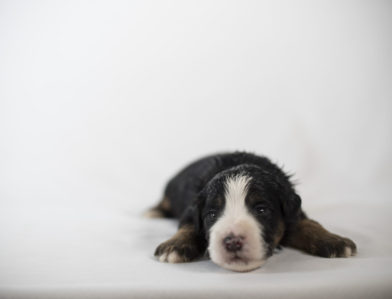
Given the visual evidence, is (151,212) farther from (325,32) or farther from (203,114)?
(325,32)

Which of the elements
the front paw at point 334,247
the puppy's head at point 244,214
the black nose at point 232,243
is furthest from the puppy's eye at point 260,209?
the front paw at point 334,247

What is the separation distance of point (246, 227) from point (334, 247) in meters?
0.71

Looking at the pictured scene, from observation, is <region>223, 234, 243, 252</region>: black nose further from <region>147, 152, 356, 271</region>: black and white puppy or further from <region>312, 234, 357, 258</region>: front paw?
<region>312, 234, 357, 258</region>: front paw

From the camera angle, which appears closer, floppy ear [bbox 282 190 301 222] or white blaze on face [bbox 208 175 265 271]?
white blaze on face [bbox 208 175 265 271]

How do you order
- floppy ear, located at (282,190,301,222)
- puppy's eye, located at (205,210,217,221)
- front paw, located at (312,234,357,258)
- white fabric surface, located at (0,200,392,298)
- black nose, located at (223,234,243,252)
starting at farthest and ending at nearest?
floppy ear, located at (282,190,301,222)
puppy's eye, located at (205,210,217,221)
front paw, located at (312,234,357,258)
black nose, located at (223,234,243,252)
white fabric surface, located at (0,200,392,298)

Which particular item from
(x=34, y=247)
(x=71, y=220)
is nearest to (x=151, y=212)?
(x=71, y=220)

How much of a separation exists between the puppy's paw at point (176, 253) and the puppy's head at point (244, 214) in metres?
0.17

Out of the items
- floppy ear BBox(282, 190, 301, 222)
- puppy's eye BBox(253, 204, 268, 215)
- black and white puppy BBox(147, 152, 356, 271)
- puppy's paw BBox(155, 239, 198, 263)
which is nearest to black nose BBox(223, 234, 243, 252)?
black and white puppy BBox(147, 152, 356, 271)

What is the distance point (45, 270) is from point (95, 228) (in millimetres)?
1321

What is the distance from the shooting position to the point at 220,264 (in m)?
2.62

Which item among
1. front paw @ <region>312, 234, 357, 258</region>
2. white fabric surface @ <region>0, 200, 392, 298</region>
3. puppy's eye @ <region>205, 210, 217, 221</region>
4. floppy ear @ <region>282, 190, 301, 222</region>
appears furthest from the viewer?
floppy ear @ <region>282, 190, 301, 222</region>

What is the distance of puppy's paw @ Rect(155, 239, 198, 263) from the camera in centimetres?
289

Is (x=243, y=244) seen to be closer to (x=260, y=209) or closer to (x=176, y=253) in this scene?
(x=260, y=209)

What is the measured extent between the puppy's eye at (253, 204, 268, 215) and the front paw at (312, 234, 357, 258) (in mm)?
462
